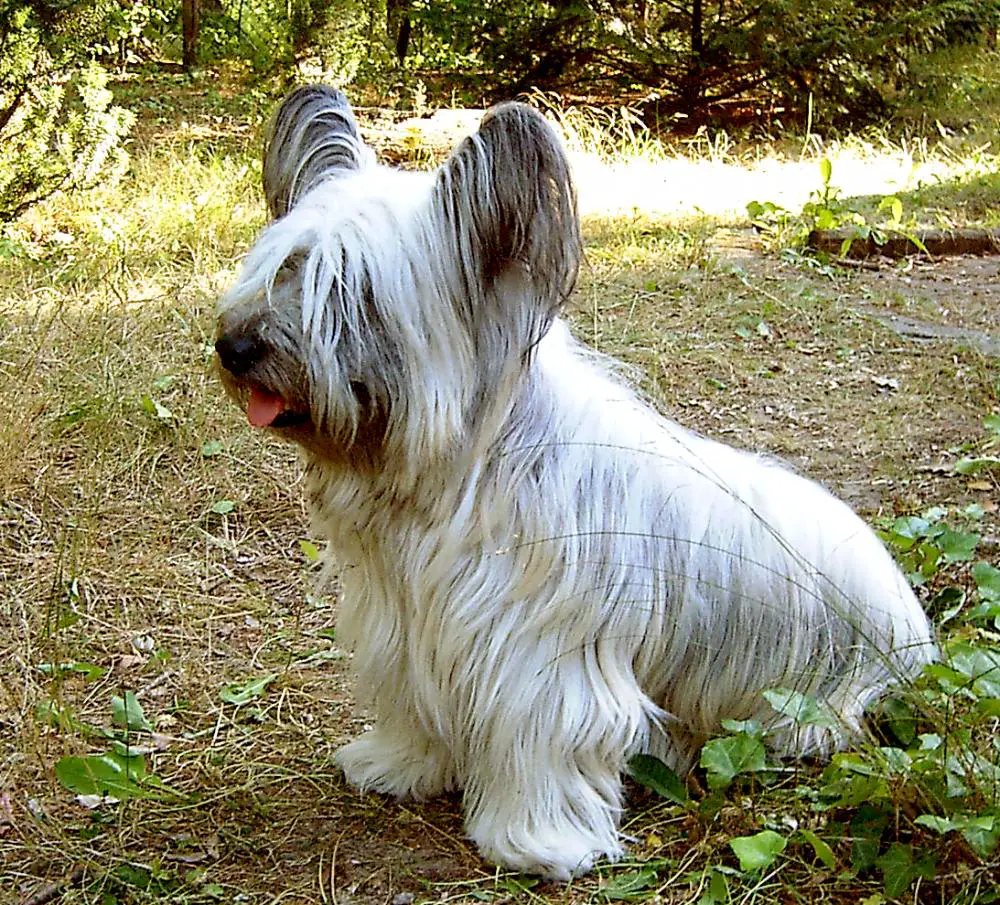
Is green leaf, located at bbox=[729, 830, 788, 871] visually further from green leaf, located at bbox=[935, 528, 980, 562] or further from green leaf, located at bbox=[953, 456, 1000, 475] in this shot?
green leaf, located at bbox=[953, 456, 1000, 475]

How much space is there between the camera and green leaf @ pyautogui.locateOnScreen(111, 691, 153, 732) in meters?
3.03

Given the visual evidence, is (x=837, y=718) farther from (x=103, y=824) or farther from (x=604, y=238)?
(x=604, y=238)

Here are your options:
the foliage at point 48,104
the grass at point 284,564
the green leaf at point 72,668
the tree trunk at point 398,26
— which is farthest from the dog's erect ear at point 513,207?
the tree trunk at point 398,26

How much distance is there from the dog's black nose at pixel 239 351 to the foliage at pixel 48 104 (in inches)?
211

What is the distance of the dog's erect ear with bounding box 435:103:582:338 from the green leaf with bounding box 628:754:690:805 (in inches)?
41.8

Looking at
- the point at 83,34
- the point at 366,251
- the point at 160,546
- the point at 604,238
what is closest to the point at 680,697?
the point at 366,251

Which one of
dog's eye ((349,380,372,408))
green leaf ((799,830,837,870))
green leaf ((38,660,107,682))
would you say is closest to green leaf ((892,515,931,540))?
green leaf ((799,830,837,870))

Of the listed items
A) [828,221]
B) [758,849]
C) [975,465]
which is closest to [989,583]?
[758,849]

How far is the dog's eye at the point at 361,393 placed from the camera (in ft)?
7.82

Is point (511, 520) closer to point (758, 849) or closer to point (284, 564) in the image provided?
point (758, 849)

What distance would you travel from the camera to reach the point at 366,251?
239cm

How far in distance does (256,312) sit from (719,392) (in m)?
3.50

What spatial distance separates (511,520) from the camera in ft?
8.43

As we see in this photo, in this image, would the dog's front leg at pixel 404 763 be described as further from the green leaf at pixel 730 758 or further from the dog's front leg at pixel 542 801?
the green leaf at pixel 730 758
